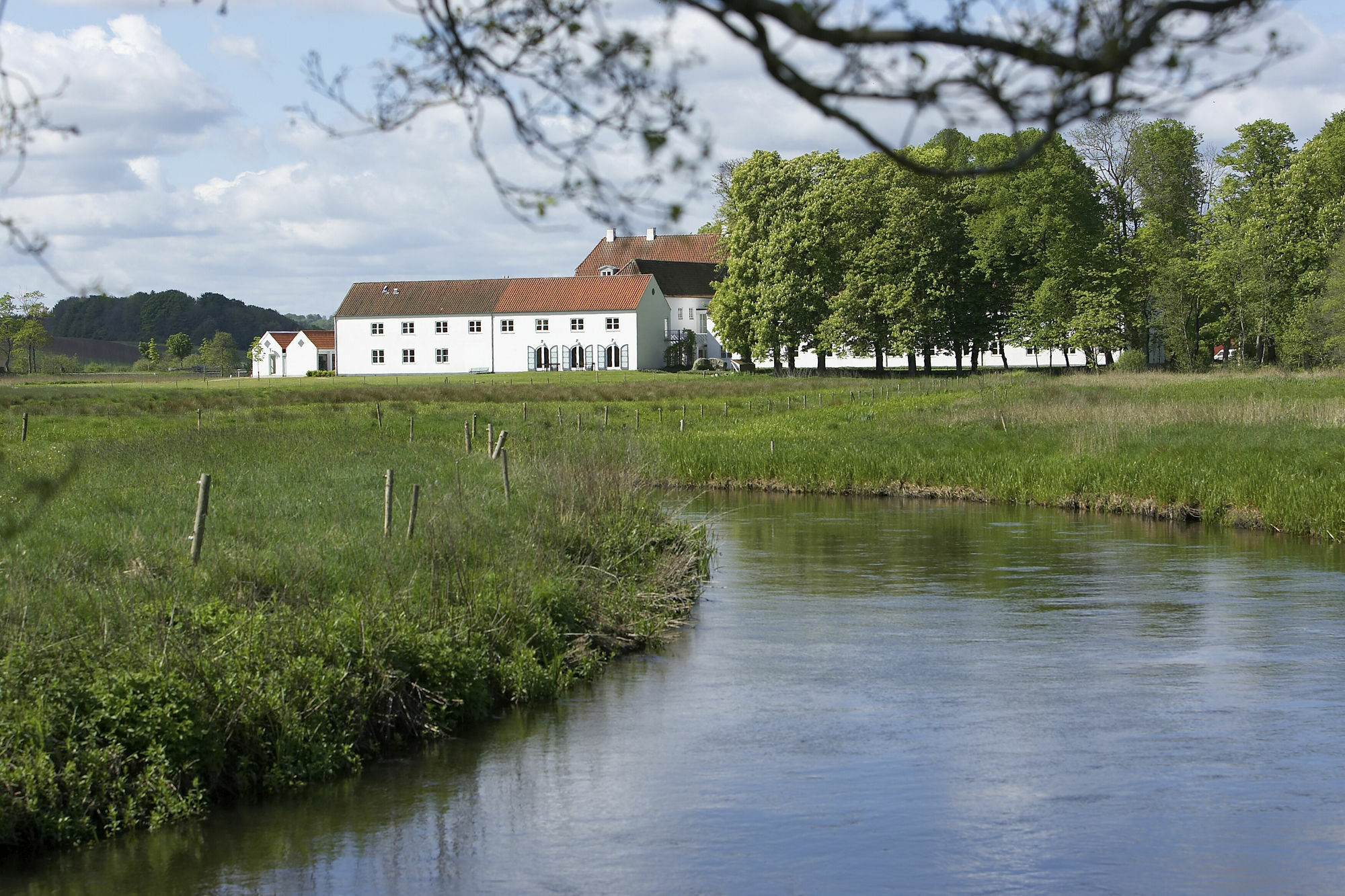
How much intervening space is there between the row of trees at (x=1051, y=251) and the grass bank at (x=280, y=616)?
47921 mm

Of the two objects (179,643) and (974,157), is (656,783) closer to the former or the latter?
(179,643)

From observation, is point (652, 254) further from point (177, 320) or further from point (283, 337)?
point (177, 320)

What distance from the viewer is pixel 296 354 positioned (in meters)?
103

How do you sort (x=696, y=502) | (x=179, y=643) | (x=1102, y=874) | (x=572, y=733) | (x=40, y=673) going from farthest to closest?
(x=696, y=502), (x=572, y=733), (x=179, y=643), (x=40, y=673), (x=1102, y=874)

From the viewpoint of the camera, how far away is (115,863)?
9359 millimetres

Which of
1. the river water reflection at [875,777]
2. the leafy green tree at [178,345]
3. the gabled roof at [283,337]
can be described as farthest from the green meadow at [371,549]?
the leafy green tree at [178,345]

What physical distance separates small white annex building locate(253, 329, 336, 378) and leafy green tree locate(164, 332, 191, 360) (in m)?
24.4

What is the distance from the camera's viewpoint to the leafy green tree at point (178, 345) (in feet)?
413

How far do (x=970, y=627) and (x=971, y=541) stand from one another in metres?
8.18

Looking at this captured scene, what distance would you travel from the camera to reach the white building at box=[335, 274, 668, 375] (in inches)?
3514

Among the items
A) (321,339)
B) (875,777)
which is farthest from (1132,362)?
(321,339)

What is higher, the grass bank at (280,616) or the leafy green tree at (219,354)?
the leafy green tree at (219,354)

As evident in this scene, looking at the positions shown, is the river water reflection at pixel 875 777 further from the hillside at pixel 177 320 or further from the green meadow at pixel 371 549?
the hillside at pixel 177 320

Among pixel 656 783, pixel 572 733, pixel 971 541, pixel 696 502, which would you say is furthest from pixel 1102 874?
pixel 696 502
